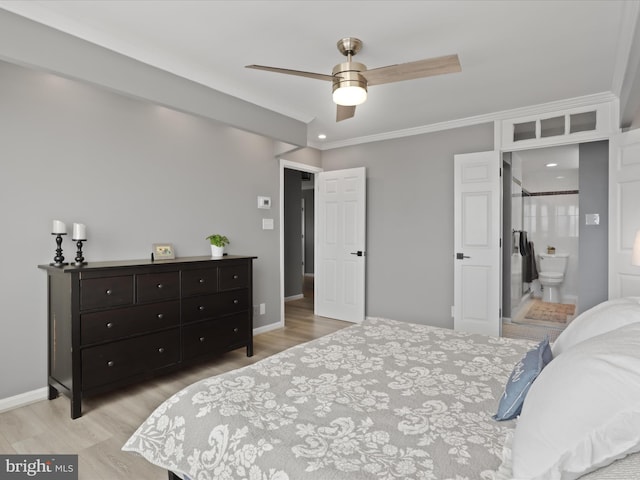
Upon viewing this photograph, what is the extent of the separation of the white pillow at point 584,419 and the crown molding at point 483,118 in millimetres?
3461

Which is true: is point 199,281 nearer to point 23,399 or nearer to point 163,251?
point 163,251

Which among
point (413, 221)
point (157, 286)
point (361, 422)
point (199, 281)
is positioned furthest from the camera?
point (413, 221)

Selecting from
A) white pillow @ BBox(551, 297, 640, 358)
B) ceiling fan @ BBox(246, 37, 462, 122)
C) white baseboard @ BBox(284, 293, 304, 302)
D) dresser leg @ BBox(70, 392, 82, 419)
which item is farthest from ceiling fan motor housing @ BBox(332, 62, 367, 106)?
white baseboard @ BBox(284, 293, 304, 302)

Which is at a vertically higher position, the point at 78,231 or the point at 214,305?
the point at 78,231

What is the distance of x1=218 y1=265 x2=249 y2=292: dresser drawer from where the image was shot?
351cm

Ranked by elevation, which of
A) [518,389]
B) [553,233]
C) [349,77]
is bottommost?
[518,389]

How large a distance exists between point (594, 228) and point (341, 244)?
290 centimetres

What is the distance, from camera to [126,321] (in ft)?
9.07

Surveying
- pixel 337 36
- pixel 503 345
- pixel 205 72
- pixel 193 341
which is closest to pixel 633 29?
pixel 337 36

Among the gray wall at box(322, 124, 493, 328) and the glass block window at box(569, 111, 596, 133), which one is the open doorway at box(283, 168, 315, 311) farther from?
the glass block window at box(569, 111, 596, 133)

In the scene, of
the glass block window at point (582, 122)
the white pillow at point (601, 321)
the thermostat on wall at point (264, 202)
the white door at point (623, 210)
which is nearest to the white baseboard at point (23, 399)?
the thermostat on wall at point (264, 202)

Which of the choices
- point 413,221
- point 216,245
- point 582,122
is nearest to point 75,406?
point 216,245

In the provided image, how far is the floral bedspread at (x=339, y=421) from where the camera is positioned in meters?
1.08

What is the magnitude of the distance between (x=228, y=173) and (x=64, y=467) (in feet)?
9.73
